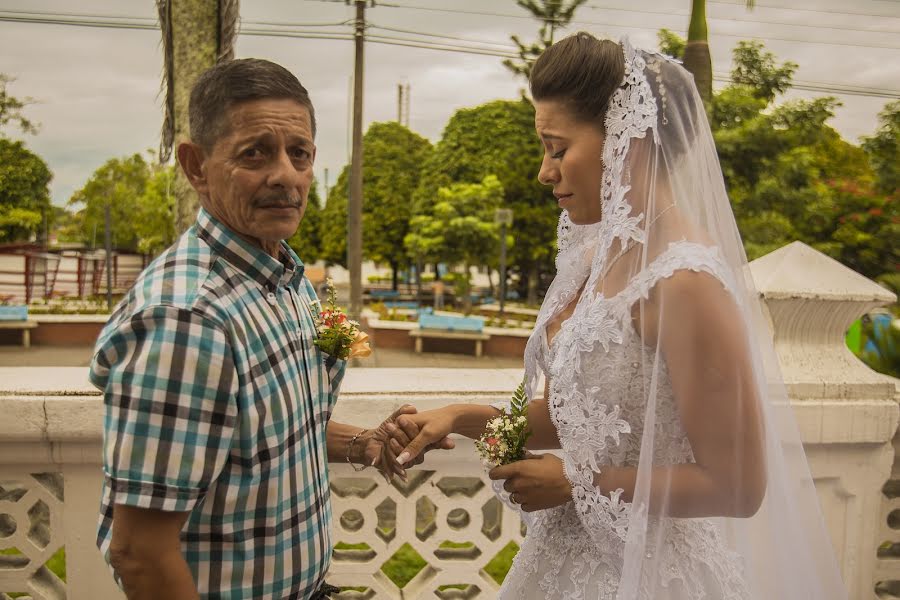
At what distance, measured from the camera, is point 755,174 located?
20.0 m

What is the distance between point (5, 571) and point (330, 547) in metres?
1.39

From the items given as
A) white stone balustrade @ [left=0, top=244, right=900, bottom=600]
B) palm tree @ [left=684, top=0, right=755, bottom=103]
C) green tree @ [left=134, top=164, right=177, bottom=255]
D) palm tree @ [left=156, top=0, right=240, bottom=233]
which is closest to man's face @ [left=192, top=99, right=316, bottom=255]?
white stone balustrade @ [left=0, top=244, right=900, bottom=600]

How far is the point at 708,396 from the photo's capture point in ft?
4.87

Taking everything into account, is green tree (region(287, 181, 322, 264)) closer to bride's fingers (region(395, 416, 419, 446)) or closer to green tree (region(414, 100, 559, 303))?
green tree (region(414, 100, 559, 303))

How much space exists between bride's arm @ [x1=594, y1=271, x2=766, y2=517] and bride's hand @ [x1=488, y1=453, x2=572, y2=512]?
0.22m

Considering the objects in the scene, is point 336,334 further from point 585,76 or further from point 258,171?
point 585,76

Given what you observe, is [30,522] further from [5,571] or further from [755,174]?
[755,174]

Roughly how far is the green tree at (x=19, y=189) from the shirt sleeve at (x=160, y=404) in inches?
92.5

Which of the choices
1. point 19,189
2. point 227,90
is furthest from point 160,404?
point 19,189

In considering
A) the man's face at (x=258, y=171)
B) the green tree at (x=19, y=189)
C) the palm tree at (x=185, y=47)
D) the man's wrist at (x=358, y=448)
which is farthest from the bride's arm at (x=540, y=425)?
the palm tree at (x=185, y=47)

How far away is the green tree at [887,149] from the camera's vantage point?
61.7 feet

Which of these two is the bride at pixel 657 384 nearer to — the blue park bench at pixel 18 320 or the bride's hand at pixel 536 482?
the bride's hand at pixel 536 482

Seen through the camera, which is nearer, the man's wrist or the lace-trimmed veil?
the lace-trimmed veil

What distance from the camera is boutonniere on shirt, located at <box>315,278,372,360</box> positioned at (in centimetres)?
168
